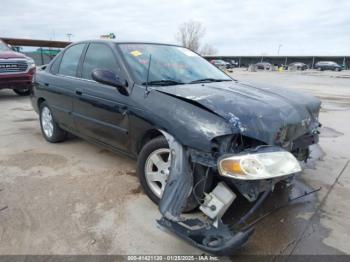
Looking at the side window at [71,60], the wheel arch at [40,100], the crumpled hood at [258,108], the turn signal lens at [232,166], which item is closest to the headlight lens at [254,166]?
the turn signal lens at [232,166]

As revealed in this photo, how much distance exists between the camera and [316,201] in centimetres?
316

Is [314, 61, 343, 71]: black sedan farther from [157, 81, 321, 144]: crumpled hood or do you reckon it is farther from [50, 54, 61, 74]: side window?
[50, 54, 61, 74]: side window

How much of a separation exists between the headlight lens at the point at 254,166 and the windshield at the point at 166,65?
134 centimetres

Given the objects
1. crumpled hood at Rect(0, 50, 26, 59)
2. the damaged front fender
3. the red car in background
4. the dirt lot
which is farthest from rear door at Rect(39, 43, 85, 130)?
crumpled hood at Rect(0, 50, 26, 59)

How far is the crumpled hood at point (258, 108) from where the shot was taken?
7.80 feet

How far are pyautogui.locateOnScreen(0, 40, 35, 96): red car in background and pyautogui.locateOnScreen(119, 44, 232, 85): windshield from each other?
6319 millimetres

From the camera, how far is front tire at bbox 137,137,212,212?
2759 millimetres

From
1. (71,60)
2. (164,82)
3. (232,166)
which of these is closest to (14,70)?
(71,60)

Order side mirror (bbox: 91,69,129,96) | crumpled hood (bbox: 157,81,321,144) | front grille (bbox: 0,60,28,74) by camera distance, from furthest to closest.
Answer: front grille (bbox: 0,60,28,74) < side mirror (bbox: 91,69,129,96) < crumpled hood (bbox: 157,81,321,144)

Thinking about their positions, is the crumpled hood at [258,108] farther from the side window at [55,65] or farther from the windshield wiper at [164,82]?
A: the side window at [55,65]

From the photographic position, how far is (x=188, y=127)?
96.7 inches

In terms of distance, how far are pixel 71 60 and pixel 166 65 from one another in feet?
5.30

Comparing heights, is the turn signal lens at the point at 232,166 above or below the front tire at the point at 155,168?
above

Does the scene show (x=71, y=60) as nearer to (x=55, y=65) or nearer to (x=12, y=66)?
(x=55, y=65)
